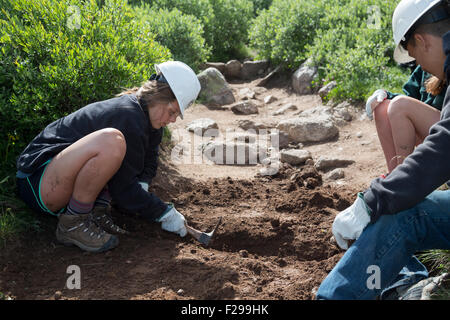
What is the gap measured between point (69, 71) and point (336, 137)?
3.36 metres

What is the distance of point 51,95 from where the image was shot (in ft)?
12.4

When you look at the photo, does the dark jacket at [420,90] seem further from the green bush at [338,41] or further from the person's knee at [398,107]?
the green bush at [338,41]

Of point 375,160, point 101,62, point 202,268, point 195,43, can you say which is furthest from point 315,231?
point 195,43

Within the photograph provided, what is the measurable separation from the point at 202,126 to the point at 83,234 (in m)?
3.17

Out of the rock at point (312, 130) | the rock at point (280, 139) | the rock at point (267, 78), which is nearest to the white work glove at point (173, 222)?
the rock at point (280, 139)

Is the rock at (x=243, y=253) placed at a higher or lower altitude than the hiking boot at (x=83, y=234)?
lower

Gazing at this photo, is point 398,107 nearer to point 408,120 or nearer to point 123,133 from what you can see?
point 408,120

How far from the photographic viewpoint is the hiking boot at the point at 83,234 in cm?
315

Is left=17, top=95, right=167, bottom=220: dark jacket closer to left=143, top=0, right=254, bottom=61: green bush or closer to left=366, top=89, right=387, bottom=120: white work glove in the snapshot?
left=366, top=89, right=387, bottom=120: white work glove

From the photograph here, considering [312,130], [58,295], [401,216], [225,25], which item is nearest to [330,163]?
[312,130]

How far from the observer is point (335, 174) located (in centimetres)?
485

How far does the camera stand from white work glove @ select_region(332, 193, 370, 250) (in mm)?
2443

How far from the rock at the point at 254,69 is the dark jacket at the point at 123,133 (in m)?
6.38

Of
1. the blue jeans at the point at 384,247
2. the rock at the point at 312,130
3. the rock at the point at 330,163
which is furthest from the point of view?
the rock at the point at 312,130
